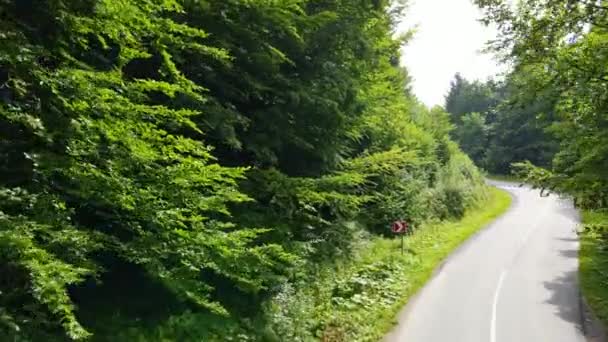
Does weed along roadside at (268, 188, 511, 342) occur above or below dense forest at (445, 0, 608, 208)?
below

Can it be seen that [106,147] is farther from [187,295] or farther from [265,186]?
[265,186]

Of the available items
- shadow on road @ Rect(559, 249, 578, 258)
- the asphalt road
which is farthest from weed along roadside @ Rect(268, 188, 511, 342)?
shadow on road @ Rect(559, 249, 578, 258)

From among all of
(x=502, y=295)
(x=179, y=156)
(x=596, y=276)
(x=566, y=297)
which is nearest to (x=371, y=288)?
(x=502, y=295)

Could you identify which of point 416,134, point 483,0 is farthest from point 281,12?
point 416,134

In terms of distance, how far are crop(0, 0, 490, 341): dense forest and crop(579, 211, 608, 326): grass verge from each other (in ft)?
11.6

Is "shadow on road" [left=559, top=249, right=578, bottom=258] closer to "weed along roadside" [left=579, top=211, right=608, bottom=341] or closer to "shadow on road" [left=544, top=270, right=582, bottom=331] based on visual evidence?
"weed along roadside" [left=579, top=211, right=608, bottom=341]

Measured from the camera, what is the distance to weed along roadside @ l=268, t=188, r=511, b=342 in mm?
10523

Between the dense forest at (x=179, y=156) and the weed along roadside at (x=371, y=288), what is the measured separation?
27 cm

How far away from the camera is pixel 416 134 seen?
22141 mm

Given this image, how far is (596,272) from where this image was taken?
16.8 meters

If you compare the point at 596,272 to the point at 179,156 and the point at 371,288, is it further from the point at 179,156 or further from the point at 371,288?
the point at 179,156

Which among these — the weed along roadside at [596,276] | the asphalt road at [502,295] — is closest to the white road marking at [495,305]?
the asphalt road at [502,295]

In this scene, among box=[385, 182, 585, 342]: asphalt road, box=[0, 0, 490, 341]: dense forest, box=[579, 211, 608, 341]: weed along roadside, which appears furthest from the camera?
box=[579, 211, 608, 341]: weed along roadside

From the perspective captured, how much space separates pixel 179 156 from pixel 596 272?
16.1m
